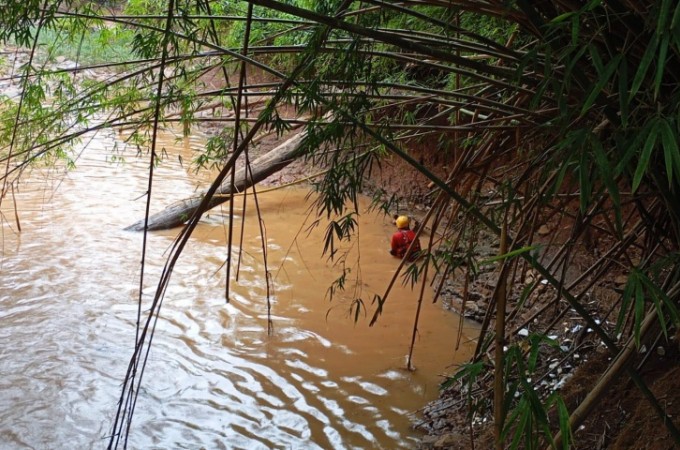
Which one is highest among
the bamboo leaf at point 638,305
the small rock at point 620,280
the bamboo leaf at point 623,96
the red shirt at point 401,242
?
the bamboo leaf at point 623,96

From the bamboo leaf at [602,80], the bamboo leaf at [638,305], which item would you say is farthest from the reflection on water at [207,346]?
the bamboo leaf at [602,80]

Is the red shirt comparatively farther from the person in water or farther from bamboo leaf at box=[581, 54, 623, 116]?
bamboo leaf at box=[581, 54, 623, 116]

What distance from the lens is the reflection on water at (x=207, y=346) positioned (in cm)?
328

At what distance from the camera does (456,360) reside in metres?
4.02

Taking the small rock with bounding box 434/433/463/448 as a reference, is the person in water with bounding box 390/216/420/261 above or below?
above

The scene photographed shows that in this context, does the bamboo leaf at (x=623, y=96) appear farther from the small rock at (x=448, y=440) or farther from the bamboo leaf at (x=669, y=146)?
the small rock at (x=448, y=440)

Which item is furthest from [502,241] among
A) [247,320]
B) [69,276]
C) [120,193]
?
[120,193]

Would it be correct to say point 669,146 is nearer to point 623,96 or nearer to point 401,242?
point 623,96

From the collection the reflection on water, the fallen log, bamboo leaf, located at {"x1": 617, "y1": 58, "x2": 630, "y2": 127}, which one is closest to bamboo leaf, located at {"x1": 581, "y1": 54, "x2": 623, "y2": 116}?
bamboo leaf, located at {"x1": 617, "y1": 58, "x2": 630, "y2": 127}

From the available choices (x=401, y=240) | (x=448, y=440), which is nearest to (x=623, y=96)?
(x=448, y=440)

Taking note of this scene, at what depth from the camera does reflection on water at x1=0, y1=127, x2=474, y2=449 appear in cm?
328

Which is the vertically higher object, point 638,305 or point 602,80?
point 602,80

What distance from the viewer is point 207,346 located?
409 cm

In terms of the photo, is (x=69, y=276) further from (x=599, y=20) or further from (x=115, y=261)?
(x=599, y=20)
